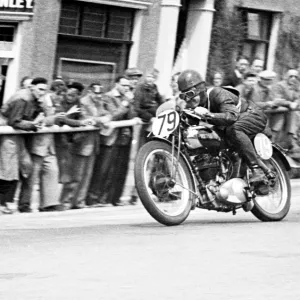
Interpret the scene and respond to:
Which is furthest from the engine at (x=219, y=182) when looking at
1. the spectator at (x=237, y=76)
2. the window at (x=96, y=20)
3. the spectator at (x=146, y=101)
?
the window at (x=96, y=20)

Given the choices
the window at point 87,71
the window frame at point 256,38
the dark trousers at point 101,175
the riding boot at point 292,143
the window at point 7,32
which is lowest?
the dark trousers at point 101,175

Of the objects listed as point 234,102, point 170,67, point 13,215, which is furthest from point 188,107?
point 170,67

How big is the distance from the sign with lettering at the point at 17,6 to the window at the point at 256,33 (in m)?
6.37

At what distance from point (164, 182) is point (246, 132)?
1.14 metres

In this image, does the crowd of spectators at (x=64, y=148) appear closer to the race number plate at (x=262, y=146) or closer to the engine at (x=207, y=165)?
the engine at (x=207, y=165)

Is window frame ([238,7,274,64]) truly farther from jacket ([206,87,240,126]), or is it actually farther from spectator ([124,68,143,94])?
jacket ([206,87,240,126])

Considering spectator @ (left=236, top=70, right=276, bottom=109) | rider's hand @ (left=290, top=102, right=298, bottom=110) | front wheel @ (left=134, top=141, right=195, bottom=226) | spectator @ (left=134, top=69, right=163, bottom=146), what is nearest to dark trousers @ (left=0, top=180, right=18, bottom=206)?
spectator @ (left=134, top=69, right=163, bottom=146)

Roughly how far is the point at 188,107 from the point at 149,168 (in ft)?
2.45

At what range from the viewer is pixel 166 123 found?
11.1 m

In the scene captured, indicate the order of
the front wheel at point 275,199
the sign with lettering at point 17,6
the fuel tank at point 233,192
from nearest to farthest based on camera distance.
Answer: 1. the fuel tank at point 233,192
2. the front wheel at point 275,199
3. the sign with lettering at point 17,6

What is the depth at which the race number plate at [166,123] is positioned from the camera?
11.1 metres

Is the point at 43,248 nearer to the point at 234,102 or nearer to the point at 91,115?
the point at 234,102

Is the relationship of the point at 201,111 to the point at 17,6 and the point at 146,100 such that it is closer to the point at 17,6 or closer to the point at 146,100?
the point at 146,100

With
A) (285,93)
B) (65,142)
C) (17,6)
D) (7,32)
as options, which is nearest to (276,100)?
(285,93)
